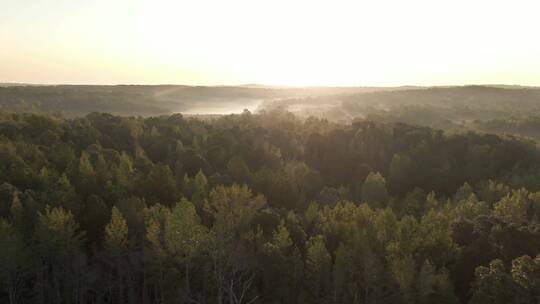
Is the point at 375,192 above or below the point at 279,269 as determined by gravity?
below

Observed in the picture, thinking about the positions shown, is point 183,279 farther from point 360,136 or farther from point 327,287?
point 360,136

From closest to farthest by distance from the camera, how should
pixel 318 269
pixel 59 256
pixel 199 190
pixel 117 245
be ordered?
pixel 318 269 → pixel 59 256 → pixel 117 245 → pixel 199 190

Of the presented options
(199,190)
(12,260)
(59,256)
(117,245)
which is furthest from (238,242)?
(12,260)

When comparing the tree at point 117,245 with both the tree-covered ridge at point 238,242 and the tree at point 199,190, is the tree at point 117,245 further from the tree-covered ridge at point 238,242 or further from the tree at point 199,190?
the tree at point 199,190

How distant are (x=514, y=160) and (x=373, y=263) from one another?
3671 inches

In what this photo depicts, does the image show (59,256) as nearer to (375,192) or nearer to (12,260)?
(12,260)

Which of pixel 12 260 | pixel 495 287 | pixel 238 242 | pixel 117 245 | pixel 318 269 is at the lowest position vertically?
pixel 318 269

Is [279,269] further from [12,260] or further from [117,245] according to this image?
[12,260]

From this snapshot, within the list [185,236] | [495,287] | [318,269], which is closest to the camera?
[495,287]

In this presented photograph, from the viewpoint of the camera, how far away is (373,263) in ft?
213

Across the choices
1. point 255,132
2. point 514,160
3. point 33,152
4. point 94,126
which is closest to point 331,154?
point 255,132

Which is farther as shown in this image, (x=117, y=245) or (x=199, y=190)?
(x=199, y=190)

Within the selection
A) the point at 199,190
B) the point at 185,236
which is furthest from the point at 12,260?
the point at 199,190

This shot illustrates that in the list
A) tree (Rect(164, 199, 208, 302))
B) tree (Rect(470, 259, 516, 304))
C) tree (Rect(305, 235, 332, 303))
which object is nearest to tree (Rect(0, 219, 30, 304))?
tree (Rect(164, 199, 208, 302))
